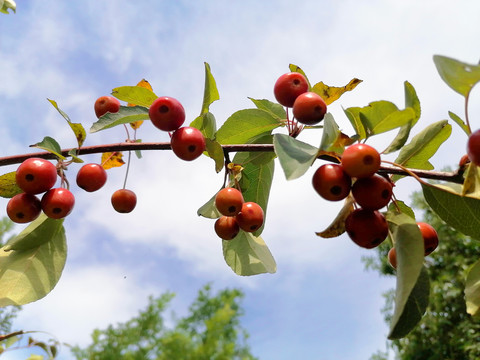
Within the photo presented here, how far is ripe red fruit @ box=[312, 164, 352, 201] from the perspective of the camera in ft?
3.34

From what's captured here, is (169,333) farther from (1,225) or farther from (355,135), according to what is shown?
(355,135)

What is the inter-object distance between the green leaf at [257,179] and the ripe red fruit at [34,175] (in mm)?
653

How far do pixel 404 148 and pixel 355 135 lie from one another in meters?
0.20

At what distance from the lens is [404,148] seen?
1.27 m

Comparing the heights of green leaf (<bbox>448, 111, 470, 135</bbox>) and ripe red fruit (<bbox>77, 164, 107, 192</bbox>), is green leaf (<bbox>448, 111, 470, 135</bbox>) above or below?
below

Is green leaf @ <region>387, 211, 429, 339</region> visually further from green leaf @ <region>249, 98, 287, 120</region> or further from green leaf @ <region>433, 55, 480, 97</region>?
green leaf @ <region>249, 98, 287, 120</region>

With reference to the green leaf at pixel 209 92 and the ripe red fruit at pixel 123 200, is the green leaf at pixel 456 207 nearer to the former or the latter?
the green leaf at pixel 209 92

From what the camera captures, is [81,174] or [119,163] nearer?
[81,174]

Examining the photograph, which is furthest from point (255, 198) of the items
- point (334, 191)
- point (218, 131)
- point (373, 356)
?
point (373, 356)

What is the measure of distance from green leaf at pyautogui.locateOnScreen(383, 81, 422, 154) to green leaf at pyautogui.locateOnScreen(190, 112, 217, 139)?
58 centimetres

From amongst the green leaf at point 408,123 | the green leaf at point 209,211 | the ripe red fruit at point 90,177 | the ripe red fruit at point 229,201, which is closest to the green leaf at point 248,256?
the green leaf at point 209,211

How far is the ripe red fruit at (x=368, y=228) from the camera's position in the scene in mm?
1035

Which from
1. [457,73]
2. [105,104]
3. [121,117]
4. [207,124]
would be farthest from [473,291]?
[105,104]

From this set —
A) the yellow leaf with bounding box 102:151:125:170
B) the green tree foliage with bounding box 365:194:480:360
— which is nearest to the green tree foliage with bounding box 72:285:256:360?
the green tree foliage with bounding box 365:194:480:360
